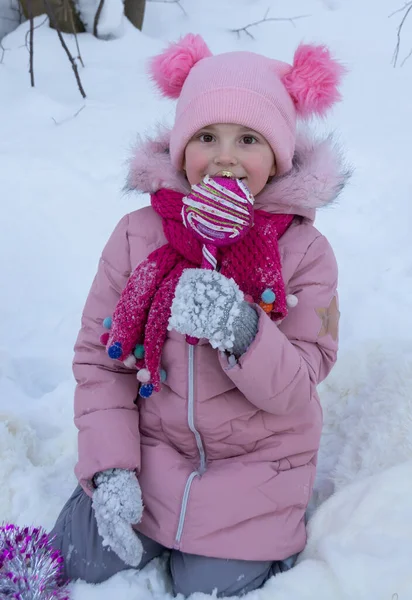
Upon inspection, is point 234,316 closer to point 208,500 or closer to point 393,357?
point 208,500

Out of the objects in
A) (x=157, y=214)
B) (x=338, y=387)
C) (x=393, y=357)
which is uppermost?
(x=157, y=214)

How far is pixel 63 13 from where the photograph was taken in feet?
12.0

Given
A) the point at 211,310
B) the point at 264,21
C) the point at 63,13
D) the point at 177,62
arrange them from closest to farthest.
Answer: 1. the point at 211,310
2. the point at 177,62
3. the point at 63,13
4. the point at 264,21

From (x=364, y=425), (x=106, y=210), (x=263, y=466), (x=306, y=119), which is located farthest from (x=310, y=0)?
(x=263, y=466)

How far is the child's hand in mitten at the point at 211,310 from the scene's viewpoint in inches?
42.7

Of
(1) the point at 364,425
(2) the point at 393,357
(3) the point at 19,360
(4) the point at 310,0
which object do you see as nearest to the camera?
(1) the point at 364,425

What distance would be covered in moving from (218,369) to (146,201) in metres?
1.56

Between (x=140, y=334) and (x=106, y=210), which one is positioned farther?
(x=106, y=210)

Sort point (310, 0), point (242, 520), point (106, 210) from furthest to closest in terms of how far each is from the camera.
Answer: point (310, 0)
point (106, 210)
point (242, 520)

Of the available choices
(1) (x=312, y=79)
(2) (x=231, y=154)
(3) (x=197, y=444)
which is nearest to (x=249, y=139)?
(2) (x=231, y=154)

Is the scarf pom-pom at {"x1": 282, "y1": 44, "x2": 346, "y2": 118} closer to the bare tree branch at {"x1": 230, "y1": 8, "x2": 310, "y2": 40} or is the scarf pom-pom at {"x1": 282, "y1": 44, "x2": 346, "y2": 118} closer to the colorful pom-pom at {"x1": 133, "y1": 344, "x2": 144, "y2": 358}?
the colorful pom-pom at {"x1": 133, "y1": 344, "x2": 144, "y2": 358}

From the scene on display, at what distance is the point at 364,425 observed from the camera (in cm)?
156

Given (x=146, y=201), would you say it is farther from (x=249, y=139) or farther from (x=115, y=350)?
(x=115, y=350)

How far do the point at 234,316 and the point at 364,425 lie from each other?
25.7 inches
